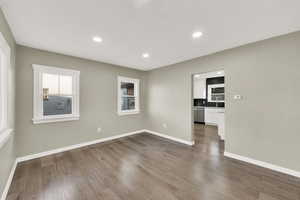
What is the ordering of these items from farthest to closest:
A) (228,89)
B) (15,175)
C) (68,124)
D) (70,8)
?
(68,124) → (228,89) → (15,175) → (70,8)

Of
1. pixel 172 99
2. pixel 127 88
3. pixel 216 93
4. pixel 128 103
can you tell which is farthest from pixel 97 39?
pixel 216 93

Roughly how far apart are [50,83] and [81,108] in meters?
0.95

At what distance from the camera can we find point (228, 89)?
2.84m

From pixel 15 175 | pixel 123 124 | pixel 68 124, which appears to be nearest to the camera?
pixel 15 175

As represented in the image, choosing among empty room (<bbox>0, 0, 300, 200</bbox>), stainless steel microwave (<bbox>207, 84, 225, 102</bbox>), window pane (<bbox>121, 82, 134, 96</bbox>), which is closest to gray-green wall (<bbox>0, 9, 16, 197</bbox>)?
empty room (<bbox>0, 0, 300, 200</bbox>)

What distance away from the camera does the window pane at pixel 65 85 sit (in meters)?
3.11

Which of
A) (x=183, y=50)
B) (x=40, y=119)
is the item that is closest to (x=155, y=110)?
(x=183, y=50)

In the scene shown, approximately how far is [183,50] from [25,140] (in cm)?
417

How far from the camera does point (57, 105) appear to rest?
3.06m

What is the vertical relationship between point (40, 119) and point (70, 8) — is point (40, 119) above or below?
below

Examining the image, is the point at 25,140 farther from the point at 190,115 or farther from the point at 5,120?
the point at 190,115

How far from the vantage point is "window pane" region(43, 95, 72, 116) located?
291 centimetres

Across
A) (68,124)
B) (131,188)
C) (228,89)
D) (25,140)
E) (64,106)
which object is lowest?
(131,188)

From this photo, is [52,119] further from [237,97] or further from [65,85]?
[237,97]
